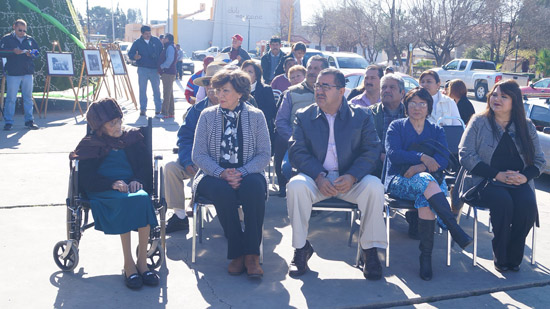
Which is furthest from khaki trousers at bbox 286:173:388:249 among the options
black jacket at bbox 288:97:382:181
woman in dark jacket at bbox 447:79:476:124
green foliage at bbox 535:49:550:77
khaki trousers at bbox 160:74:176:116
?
green foliage at bbox 535:49:550:77

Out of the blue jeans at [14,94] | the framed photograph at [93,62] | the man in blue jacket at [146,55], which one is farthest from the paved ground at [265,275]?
the framed photograph at [93,62]

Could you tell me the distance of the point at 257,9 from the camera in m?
76.5

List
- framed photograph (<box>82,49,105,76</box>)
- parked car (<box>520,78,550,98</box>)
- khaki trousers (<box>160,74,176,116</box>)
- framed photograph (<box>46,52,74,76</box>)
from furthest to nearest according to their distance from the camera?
1. parked car (<box>520,78,550,98</box>)
2. framed photograph (<box>82,49,105,76</box>)
3. khaki trousers (<box>160,74,176,116</box>)
4. framed photograph (<box>46,52,74,76</box>)

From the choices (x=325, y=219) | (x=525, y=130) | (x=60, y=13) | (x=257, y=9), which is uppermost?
(x=257, y=9)

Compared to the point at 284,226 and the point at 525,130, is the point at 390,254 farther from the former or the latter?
the point at 525,130

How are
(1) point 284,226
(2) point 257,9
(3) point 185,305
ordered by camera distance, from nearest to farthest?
(3) point 185,305 < (1) point 284,226 < (2) point 257,9

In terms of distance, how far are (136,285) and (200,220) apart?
1251 millimetres

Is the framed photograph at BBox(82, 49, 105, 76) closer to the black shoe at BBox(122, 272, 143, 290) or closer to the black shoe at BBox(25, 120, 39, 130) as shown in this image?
the black shoe at BBox(25, 120, 39, 130)

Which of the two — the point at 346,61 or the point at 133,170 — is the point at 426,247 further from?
the point at 346,61

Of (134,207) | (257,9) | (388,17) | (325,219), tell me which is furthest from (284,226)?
(257,9)

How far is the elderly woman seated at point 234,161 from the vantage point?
14.5 ft

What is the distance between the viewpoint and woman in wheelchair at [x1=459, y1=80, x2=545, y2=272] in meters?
4.64

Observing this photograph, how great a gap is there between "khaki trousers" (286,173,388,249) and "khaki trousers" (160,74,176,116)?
8823 millimetres

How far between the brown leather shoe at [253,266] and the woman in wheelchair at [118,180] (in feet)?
2.28
